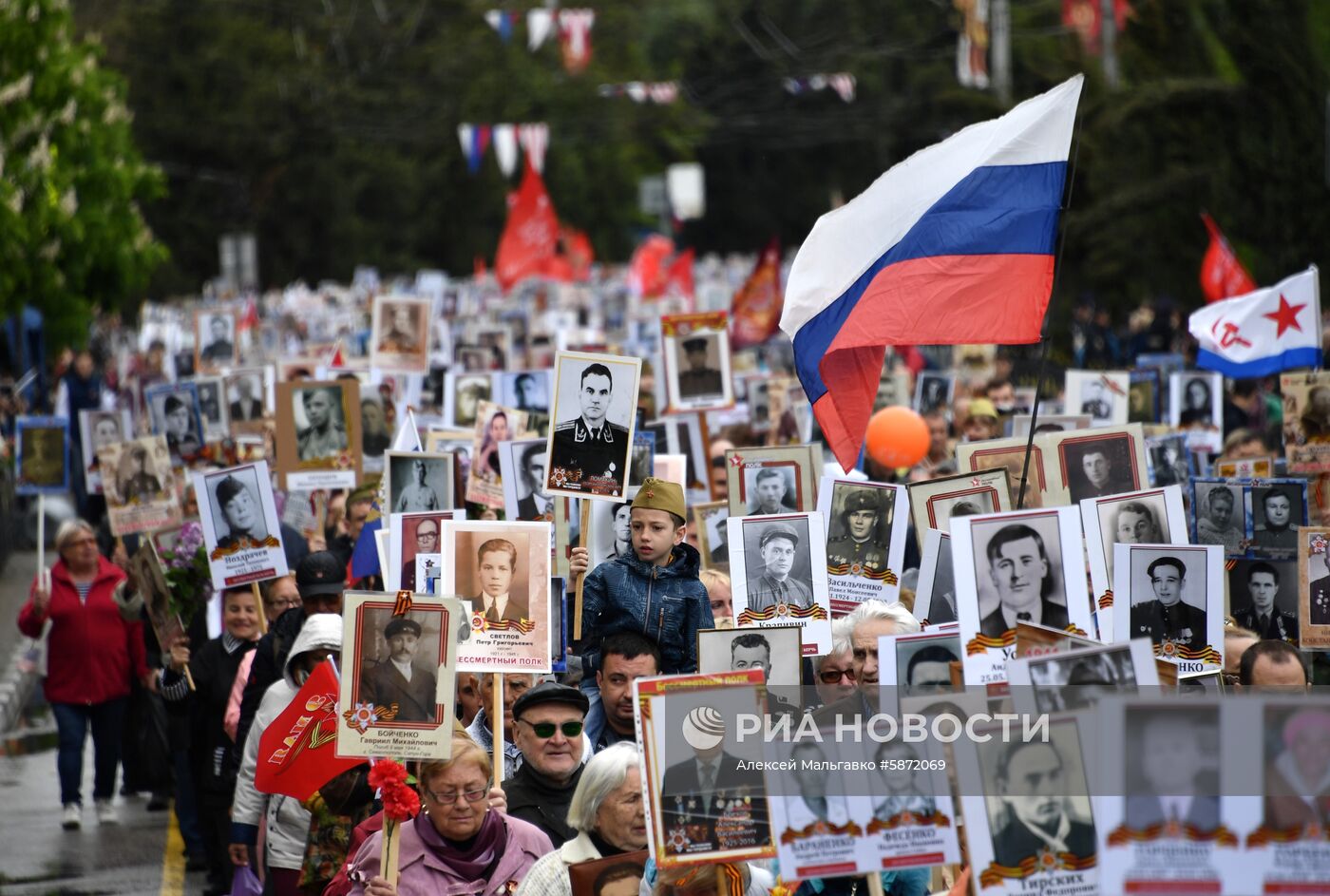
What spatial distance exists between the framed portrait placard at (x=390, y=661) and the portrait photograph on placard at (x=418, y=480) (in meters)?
4.08

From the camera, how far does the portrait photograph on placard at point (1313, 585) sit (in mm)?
8328

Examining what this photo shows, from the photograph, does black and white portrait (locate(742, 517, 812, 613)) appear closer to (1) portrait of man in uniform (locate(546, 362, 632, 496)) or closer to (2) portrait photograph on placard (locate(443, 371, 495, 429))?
(1) portrait of man in uniform (locate(546, 362, 632, 496))

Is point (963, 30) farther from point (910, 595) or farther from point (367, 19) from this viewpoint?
point (367, 19)

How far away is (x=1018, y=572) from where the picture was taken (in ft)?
19.4

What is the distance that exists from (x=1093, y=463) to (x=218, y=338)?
13.9 metres

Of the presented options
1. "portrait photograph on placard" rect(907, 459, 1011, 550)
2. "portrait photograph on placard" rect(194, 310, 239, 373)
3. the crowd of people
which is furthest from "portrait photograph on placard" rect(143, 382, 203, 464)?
"portrait photograph on placard" rect(907, 459, 1011, 550)

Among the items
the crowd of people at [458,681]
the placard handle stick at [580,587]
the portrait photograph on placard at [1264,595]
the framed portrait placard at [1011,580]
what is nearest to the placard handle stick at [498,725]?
the crowd of people at [458,681]

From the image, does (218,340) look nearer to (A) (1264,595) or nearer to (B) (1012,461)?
(B) (1012,461)

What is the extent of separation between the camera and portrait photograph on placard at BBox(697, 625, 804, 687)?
266 inches

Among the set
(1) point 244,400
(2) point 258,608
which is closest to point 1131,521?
(2) point 258,608

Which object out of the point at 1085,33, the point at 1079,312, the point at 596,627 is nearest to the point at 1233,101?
the point at 1079,312

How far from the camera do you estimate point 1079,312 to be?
30875 mm

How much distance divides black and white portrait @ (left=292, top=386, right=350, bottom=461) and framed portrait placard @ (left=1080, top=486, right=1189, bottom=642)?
20.3 ft

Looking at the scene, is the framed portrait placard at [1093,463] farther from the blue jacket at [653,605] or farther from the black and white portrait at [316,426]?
the black and white portrait at [316,426]
